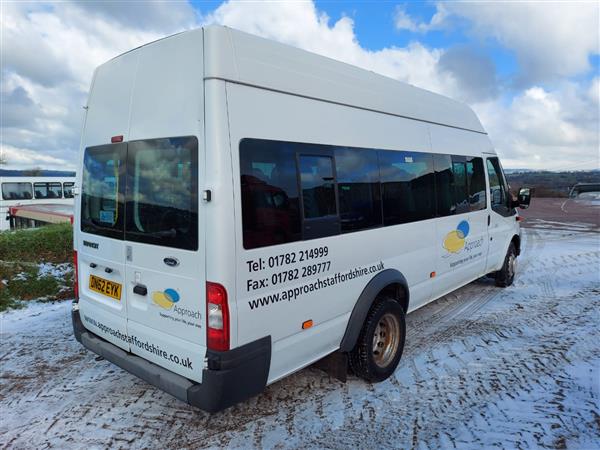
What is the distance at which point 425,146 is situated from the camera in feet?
14.7

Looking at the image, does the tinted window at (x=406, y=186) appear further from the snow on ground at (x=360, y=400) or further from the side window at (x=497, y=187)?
the side window at (x=497, y=187)

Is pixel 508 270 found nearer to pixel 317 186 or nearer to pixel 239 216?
pixel 317 186

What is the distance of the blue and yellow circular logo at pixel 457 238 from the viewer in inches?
190

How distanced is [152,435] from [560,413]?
3.19 meters

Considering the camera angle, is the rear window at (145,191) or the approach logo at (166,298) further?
the approach logo at (166,298)

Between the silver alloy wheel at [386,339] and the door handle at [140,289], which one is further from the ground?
the door handle at [140,289]

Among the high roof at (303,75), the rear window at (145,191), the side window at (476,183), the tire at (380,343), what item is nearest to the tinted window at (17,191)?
the rear window at (145,191)

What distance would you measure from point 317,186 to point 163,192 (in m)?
1.12

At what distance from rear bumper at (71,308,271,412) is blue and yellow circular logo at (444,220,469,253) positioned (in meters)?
2.93

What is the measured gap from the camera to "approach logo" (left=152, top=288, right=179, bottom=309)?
2715 mm

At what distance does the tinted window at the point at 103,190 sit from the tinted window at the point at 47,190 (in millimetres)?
18689

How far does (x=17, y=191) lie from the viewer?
18.4 metres

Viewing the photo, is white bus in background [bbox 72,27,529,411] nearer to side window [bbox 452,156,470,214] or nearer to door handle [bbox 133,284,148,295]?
door handle [bbox 133,284,148,295]

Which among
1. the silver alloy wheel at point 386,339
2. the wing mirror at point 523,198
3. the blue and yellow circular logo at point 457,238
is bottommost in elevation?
the silver alloy wheel at point 386,339
